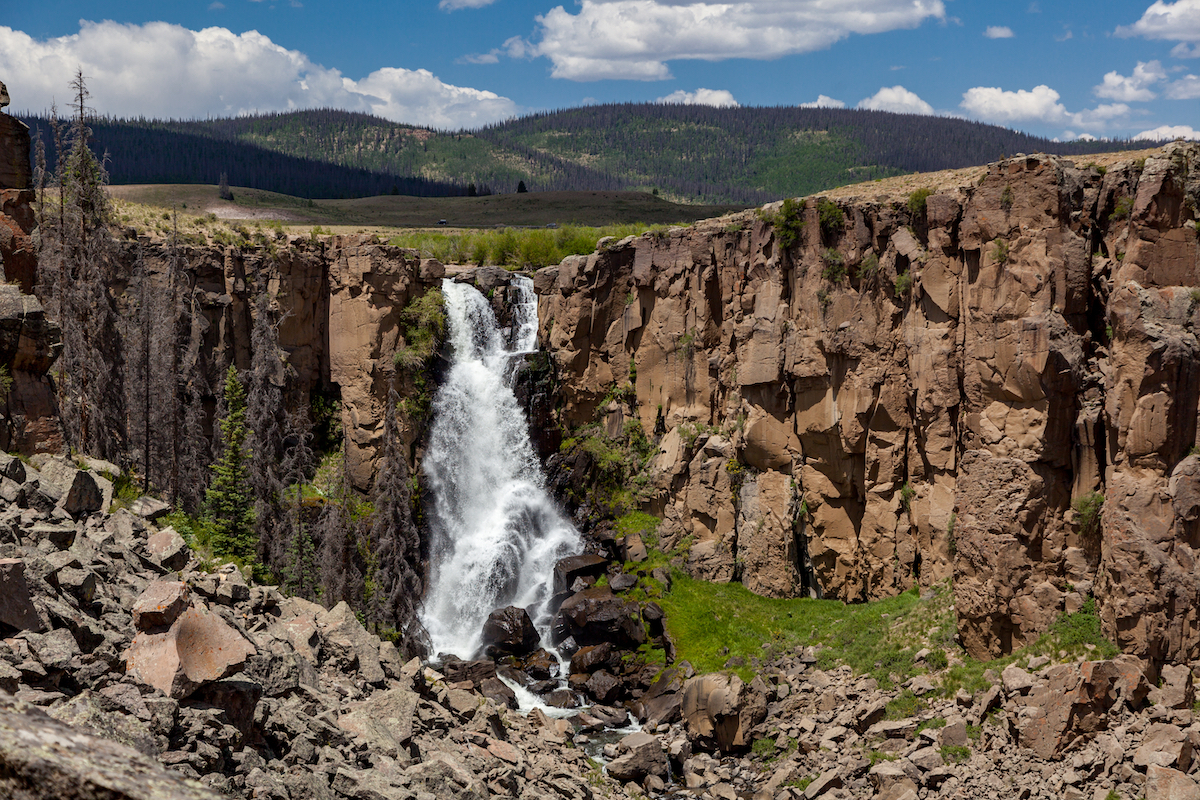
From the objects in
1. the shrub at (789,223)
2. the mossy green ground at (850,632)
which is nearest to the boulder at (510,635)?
the mossy green ground at (850,632)

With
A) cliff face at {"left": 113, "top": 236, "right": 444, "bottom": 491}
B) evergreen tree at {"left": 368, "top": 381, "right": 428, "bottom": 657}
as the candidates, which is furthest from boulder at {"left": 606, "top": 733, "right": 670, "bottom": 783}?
cliff face at {"left": 113, "top": 236, "right": 444, "bottom": 491}

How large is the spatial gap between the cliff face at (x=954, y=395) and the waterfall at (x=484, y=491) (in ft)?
18.8

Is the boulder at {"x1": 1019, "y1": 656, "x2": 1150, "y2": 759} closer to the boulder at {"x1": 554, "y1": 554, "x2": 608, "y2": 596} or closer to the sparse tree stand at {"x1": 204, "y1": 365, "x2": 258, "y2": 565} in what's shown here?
the boulder at {"x1": 554, "y1": 554, "x2": 608, "y2": 596}

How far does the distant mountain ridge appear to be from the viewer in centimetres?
14750

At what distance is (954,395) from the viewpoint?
26578mm

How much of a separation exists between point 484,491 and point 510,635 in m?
9.49

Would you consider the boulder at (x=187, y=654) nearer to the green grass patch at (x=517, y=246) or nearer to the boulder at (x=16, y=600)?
the boulder at (x=16, y=600)

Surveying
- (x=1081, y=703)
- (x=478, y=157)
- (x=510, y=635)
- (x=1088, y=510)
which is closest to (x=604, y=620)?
(x=510, y=635)

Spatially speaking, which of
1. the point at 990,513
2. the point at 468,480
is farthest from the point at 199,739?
the point at 468,480

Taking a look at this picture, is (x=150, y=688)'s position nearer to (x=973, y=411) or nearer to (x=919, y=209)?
(x=973, y=411)

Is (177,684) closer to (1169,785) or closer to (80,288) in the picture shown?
(1169,785)

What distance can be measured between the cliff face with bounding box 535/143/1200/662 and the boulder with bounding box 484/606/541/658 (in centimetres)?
741

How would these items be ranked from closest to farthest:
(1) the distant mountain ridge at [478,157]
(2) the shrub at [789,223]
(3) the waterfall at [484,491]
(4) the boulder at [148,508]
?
1. (4) the boulder at [148,508]
2. (2) the shrub at [789,223]
3. (3) the waterfall at [484,491]
4. (1) the distant mountain ridge at [478,157]

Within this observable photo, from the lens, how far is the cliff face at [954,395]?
20.6m
